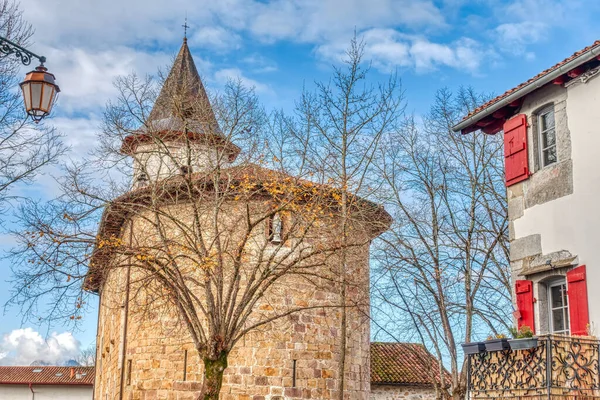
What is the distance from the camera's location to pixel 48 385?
2039 inches

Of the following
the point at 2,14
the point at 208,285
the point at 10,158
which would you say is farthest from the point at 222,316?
the point at 2,14

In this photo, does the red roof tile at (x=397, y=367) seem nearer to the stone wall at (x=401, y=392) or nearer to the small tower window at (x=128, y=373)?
the stone wall at (x=401, y=392)

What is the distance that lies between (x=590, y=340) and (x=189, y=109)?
11.9m

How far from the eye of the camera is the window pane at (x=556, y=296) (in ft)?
44.4

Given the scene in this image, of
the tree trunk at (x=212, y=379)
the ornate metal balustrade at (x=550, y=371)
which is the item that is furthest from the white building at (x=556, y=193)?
the tree trunk at (x=212, y=379)

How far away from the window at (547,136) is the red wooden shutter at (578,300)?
2263 mm

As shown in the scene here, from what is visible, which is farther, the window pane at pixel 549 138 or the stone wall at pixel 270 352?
the stone wall at pixel 270 352

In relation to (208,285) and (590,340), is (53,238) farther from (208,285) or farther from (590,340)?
(590,340)

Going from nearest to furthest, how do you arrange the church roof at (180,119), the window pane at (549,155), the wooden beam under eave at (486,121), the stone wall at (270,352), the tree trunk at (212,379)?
the window pane at (549,155)
the wooden beam under eave at (486,121)
the tree trunk at (212,379)
the church roof at (180,119)
the stone wall at (270,352)

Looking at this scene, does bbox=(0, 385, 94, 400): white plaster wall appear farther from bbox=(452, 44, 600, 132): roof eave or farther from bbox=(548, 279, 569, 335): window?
bbox=(548, 279, 569, 335): window

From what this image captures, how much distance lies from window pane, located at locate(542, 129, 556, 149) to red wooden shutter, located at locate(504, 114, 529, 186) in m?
0.33

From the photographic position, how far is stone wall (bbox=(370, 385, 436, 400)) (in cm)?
2858

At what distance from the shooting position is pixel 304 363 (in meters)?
21.7

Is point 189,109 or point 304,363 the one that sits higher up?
point 189,109
